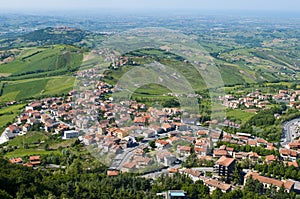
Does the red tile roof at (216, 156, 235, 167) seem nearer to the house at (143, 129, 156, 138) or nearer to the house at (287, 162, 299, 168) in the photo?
the house at (287, 162, 299, 168)

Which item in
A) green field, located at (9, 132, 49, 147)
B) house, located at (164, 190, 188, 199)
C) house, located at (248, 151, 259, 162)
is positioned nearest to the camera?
house, located at (164, 190, 188, 199)

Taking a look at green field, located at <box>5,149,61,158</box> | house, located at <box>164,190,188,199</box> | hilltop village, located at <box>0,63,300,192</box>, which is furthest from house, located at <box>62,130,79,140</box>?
house, located at <box>164,190,188,199</box>

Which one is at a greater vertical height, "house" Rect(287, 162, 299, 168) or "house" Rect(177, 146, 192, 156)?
"house" Rect(287, 162, 299, 168)

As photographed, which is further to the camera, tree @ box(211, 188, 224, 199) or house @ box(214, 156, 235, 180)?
house @ box(214, 156, 235, 180)

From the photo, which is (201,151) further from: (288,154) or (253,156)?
(288,154)

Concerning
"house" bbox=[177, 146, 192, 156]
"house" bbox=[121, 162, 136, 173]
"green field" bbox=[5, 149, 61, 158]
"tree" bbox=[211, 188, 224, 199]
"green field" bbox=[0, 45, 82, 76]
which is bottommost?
"green field" bbox=[5, 149, 61, 158]

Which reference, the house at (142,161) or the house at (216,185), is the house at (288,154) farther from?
the house at (142,161)

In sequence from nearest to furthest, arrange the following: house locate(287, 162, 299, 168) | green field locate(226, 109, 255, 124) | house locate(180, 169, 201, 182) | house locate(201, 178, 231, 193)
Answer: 1. house locate(201, 178, 231, 193)
2. house locate(180, 169, 201, 182)
3. house locate(287, 162, 299, 168)
4. green field locate(226, 109, 255, 124)
